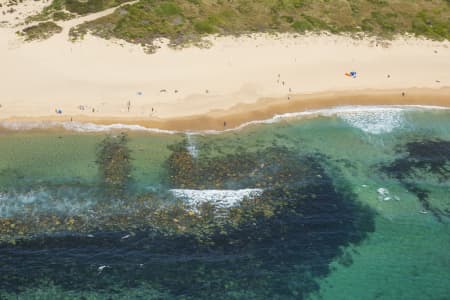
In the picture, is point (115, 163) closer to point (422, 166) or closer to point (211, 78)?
point (211, 78)

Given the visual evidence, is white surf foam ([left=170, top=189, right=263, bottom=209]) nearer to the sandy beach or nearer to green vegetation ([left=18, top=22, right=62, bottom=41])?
the sandy beach

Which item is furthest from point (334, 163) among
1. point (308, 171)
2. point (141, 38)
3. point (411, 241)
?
point (141, 38)

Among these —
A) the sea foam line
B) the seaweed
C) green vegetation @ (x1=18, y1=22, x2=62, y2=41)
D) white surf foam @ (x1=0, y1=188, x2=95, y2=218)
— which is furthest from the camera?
green vegetation @ (x1=18, y1=22, x2=62, y2=41)

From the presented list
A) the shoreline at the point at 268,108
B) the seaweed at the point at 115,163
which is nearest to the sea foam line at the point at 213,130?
the shoreline at the point at 268,108

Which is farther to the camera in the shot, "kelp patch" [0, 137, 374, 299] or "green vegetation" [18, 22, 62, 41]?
"green vegetation" [18, 22, 62, 41]

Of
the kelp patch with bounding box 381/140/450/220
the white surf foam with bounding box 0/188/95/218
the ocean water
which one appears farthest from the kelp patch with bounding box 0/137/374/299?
the kelp patch with bounding box 381/140/450/220
